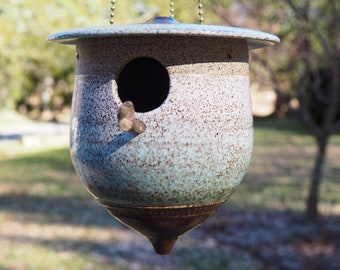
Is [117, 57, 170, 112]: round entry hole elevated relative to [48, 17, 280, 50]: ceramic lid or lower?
lower

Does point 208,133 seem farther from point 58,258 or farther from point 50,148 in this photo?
point 50,148

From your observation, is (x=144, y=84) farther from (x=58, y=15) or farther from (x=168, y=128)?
(x=58, y=15)

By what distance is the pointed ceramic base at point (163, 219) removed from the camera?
2.10 meters

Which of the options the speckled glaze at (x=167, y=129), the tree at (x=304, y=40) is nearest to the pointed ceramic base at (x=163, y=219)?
the speckled glaze at (x=167, y=129)

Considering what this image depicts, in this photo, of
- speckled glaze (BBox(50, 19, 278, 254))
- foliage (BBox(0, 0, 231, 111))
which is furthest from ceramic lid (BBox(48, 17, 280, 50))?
foliage (BBox(0, 0, 231, 111))

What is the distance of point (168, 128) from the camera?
1991mm

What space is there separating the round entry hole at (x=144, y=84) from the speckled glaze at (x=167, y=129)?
0.26m

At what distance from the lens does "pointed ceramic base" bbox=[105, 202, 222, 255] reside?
2.10m

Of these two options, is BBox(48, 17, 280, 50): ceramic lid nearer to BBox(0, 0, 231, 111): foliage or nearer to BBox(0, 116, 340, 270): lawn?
BBox(0, 0, 231, 111): foliage

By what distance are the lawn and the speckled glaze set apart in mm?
4879

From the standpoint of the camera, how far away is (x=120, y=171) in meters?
2.04

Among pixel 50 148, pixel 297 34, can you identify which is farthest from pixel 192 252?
pixel 50 148

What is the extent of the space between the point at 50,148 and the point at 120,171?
1899 centimetres

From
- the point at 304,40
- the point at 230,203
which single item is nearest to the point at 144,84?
the point at 304,40
